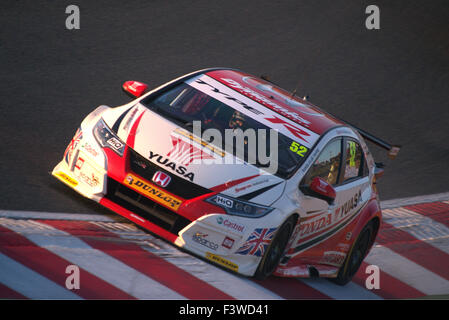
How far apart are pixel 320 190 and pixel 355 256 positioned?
149 centimetres

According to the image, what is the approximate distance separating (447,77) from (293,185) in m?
7.79

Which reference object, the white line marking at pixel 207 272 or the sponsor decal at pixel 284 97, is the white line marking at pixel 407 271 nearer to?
the sponsor decal at pixel 284 97

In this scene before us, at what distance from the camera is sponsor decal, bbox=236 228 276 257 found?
213 inches

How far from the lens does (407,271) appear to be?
7398 millimetres

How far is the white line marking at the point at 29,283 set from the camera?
15.7 feet

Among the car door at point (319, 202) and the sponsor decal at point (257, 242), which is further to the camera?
the car door at point (319, 202)

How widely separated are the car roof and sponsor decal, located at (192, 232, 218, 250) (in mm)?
1506

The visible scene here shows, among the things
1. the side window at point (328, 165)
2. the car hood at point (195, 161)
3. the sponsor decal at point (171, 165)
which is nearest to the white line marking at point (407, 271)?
the side window at point (328, 165)

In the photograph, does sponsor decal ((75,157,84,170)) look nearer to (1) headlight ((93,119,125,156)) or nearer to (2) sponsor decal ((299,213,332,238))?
(1) headlight ((93,119,125,156))

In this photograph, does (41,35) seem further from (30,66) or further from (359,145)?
(359,145)

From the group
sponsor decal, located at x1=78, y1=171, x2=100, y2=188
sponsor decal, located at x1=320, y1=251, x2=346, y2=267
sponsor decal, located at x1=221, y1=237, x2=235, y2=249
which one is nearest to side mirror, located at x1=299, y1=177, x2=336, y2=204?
sponsor decal, located at x1=221, y1=237, x2=235, y2=249

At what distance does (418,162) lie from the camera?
9.86 metres

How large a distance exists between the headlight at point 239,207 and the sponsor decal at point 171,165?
260mm

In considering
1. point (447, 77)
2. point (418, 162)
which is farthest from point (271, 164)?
point (447, 77)
